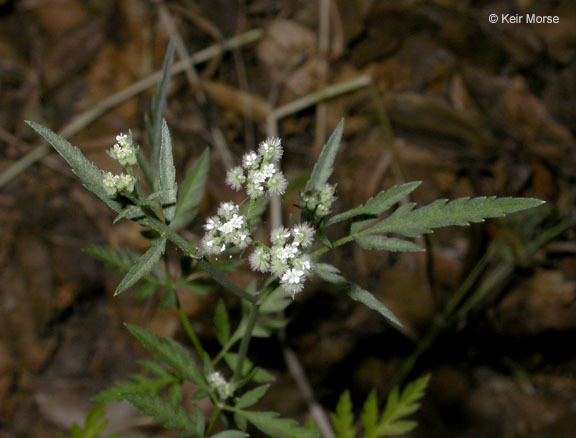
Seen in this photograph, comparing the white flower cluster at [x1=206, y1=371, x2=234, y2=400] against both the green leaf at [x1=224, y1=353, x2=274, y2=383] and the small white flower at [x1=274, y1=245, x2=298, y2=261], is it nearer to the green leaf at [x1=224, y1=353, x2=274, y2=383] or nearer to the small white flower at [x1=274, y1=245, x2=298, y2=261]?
the green leaf at [x1=224, y1=353, x2=274, y2=383]

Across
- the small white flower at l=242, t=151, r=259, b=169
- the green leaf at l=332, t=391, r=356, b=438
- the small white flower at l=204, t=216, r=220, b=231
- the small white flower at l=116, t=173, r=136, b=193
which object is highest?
the small white flower at l=242, t=151, r=259, b=169

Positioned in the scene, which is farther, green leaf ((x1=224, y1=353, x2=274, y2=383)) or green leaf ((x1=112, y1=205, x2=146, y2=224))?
green leaf ((x1=224, y1=353, x2=274, y2=383))

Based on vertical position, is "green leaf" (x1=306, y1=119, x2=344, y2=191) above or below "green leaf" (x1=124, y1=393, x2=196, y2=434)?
above

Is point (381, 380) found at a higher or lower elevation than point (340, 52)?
lower

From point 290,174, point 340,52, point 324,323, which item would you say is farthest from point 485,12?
point 324,323

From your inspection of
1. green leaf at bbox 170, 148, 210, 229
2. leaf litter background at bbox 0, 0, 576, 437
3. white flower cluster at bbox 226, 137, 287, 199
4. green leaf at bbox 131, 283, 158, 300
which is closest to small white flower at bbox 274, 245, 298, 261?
white flower cluster at bbox 226, 137, 287, 199

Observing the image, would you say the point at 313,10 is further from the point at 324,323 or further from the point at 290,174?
the point at 324,323
